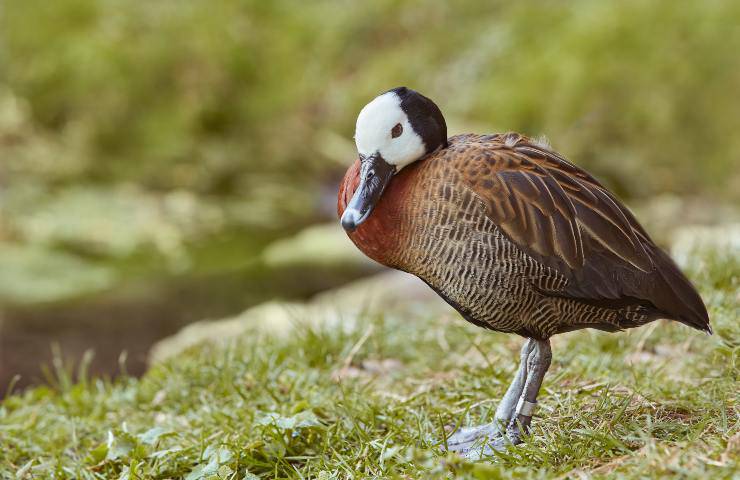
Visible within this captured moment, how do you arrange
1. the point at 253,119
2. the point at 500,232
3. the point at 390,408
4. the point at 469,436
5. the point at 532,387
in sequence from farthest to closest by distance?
the point at 253,119
the point at 390,408
the point at 469,436
the point at 532,387
the point at 500,232

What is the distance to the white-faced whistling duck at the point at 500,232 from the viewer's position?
2.30 metres

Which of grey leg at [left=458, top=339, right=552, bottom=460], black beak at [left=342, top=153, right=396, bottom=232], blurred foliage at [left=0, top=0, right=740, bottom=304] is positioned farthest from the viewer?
blurred foliage at [left=0, top=0, right=740, bottom=304]

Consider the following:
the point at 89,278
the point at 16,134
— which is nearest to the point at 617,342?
the point at 89,278

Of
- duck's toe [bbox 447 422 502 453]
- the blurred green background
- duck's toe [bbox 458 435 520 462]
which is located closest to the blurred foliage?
the blurred green background

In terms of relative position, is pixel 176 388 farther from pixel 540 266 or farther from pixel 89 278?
pixel 89 278

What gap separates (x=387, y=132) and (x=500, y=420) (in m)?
0.88

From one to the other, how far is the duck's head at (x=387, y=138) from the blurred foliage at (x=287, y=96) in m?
5.36

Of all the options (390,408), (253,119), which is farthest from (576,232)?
(253,119)

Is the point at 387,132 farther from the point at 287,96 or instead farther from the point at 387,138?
the point at 287,96

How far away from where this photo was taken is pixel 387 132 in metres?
2.36

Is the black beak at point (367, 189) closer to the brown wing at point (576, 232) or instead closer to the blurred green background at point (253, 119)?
the brown wing at point (576, 232)

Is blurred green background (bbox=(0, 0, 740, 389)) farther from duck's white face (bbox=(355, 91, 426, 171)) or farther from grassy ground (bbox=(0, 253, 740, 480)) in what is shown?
duck's white face (bbox=(355, 91, 426, 171))

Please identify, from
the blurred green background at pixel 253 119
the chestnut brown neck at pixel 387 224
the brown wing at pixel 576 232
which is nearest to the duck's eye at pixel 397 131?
the chestnut brown neck at pixel 387 224

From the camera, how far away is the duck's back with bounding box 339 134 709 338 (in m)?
2.30
